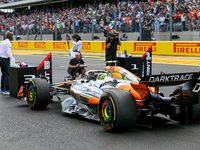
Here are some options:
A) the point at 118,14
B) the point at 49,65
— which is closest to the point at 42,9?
the point at 118,14

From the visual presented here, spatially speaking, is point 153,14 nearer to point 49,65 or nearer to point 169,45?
point 169,45

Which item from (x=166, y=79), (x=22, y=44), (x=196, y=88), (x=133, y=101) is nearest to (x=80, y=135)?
(x=133, y=101)

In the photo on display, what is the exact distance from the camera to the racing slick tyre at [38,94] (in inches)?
281

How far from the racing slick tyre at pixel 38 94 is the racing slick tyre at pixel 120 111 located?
2105 millimetres

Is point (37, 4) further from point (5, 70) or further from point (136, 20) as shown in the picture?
point (5, 70)

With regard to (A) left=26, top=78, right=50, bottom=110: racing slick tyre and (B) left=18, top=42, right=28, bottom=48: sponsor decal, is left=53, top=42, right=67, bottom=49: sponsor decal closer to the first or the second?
(B) left=18, top=42, right=28, bottom=48: sponsor decal

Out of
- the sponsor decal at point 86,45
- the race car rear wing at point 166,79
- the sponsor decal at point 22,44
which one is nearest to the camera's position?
the race car rear wing at point 166,79

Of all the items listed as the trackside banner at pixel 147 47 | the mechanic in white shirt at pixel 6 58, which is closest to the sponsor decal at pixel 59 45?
the trackside banner at pixel 147 47

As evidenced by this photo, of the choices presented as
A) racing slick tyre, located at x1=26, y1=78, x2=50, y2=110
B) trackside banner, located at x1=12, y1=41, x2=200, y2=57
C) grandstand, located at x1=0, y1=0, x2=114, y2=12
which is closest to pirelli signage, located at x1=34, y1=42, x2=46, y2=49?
trackside banner, located at x1=12, y1=41, x2=200, y2=57

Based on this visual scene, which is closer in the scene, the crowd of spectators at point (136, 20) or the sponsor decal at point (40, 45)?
the crowd of spectators at point (136, 20)

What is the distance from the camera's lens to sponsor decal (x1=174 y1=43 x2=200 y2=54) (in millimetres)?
20516

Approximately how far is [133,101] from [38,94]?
2.50m

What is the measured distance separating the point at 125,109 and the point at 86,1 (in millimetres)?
40143

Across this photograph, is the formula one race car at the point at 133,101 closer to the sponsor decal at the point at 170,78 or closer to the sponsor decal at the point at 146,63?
the sponsor decal at the point at 170,78
